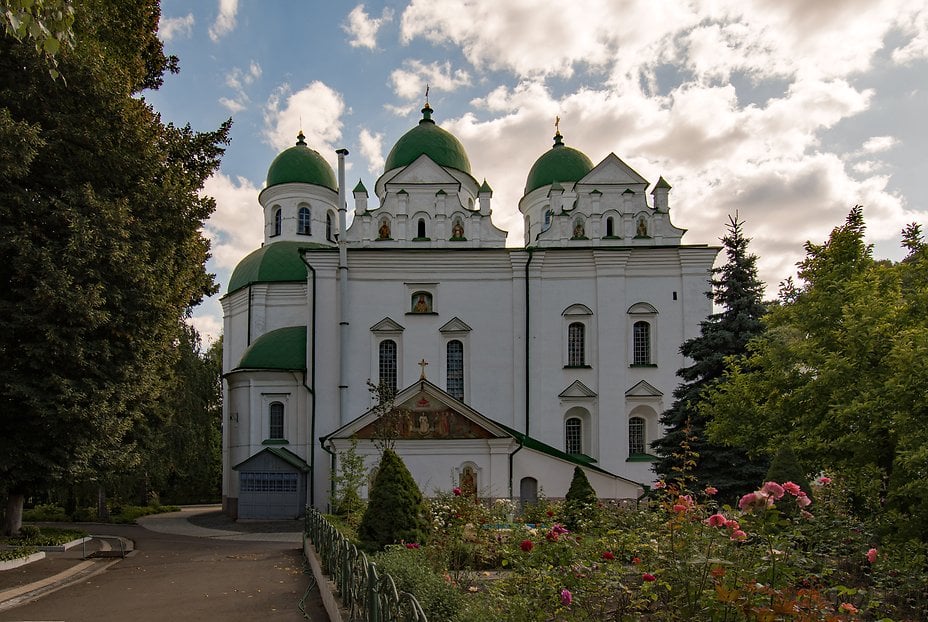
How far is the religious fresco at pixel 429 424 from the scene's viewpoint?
2350 cm

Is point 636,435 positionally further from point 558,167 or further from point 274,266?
point 274,266

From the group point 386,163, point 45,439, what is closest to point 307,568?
point 45,439

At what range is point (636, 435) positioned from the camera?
90.1 ft

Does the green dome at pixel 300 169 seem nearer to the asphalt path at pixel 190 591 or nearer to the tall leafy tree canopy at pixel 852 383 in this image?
the asphalt path at pixel 190 591

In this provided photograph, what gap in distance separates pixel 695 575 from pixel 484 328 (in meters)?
21.7

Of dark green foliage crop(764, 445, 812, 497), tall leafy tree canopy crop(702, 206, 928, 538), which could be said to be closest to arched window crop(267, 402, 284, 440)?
tall leafy tree canopy crop(702, 206, 928, 538)

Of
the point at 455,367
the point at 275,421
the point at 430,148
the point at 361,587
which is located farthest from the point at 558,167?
the point at 361,587

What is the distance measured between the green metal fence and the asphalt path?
808mm

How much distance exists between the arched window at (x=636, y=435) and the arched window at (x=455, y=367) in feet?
22.0

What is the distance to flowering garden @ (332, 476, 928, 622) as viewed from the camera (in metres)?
5.45

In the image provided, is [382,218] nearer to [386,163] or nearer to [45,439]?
[386,163]

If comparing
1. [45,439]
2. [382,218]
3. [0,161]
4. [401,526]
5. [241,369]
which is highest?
[382,218]

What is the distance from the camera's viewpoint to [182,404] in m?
31.1

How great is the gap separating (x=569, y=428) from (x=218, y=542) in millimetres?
13364
